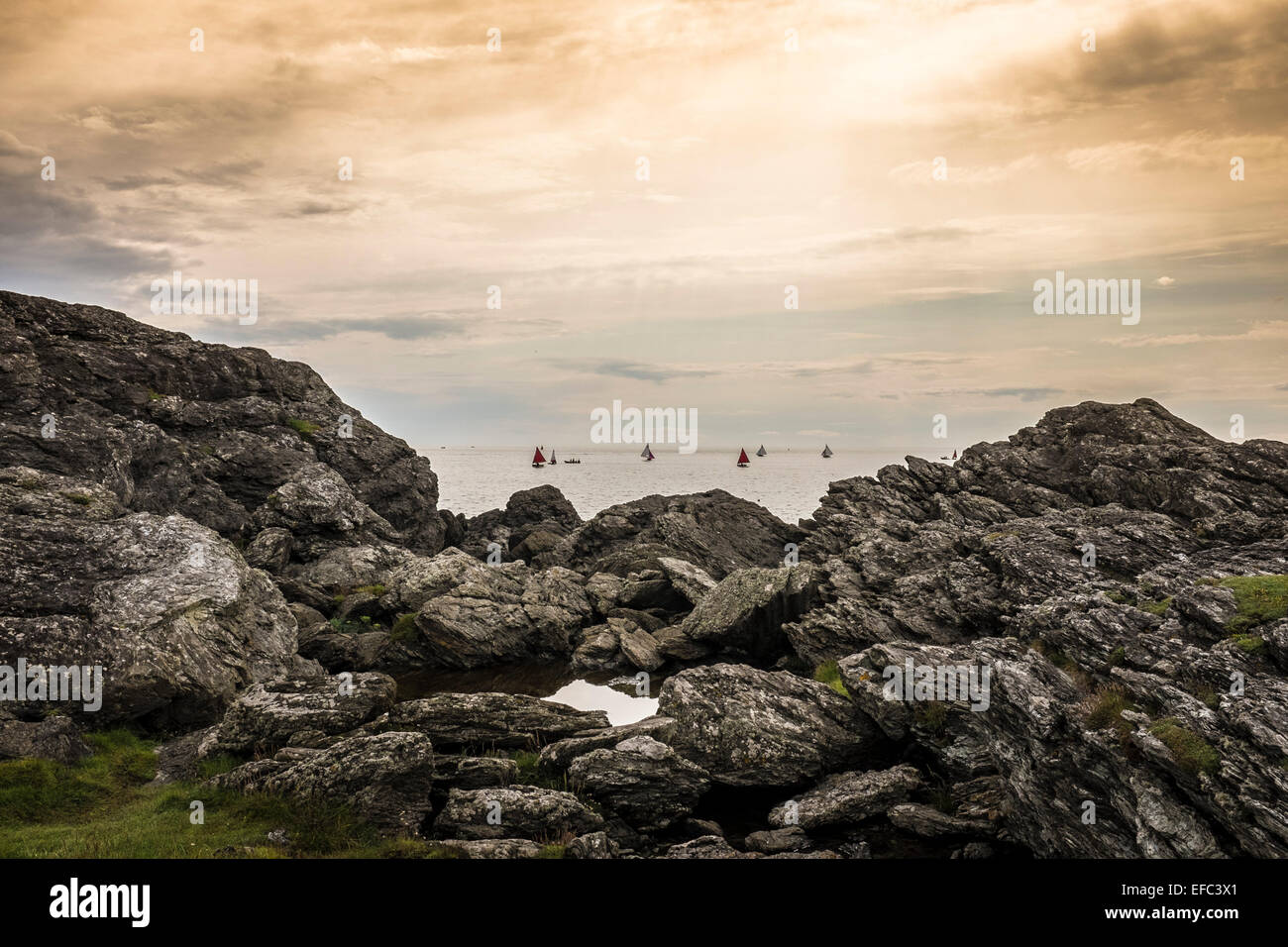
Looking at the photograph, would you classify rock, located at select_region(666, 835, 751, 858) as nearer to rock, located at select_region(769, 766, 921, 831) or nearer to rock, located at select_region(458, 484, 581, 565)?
rock, located at select_region(769, 766, 921, 831)

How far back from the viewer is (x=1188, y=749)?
15711 millimetres

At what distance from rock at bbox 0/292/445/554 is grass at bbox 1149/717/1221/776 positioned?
4789 centimetres

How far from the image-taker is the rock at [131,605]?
2541 cm

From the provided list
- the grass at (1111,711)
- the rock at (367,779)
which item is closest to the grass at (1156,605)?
the grass at (1111,711)

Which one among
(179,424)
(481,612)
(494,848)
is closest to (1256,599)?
(494,848)

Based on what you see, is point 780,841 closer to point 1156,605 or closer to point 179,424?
point 1156,605

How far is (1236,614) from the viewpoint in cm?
2005

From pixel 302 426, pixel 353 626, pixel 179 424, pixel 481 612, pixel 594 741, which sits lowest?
pixel 594 741

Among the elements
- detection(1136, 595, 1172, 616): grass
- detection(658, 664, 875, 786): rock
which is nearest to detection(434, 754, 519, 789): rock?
detection(658, 664, 875, 786): rock

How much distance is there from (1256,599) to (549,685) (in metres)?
29.2

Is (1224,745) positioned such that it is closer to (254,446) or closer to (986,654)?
(986,654)

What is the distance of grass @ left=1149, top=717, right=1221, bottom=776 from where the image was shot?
50.4ft

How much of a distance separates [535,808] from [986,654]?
49.6 ft

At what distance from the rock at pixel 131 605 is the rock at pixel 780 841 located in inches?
746
